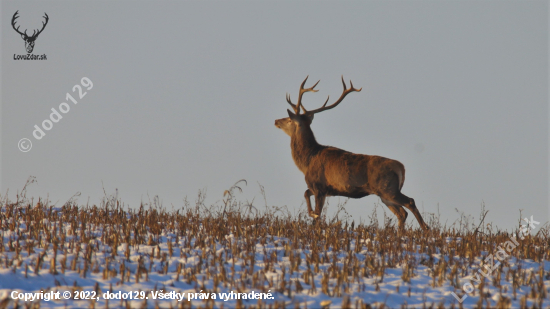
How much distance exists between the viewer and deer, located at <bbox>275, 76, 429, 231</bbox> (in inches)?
377

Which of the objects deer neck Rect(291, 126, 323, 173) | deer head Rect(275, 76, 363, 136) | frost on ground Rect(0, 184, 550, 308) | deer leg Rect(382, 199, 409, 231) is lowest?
frost on ground Rect(0, 184, 550, 308)

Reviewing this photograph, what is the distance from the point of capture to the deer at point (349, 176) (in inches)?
377

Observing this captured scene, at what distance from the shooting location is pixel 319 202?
32.7 feet

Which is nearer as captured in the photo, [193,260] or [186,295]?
[186,295]

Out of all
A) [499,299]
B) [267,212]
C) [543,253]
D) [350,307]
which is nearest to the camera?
[350,307]

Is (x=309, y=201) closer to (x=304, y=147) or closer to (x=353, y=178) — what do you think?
(x=353, y=178)

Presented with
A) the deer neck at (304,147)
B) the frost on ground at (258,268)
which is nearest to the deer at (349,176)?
the deer neck at (304,147)

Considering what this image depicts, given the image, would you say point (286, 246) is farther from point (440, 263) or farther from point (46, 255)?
point (46, 255)

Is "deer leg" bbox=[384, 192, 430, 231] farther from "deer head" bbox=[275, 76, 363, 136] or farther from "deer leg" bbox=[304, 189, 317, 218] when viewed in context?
"deer head" bbox=[275, 76, 363, 136]

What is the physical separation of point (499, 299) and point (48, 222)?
225 inches

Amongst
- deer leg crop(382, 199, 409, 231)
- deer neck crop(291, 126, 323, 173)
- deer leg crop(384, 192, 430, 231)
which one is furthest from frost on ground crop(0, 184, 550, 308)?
deer neck crop(291, 126, 323, 173)

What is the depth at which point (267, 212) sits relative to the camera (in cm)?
847

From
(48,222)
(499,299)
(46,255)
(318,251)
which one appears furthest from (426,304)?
(48,222)

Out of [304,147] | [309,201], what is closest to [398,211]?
[309,201]
